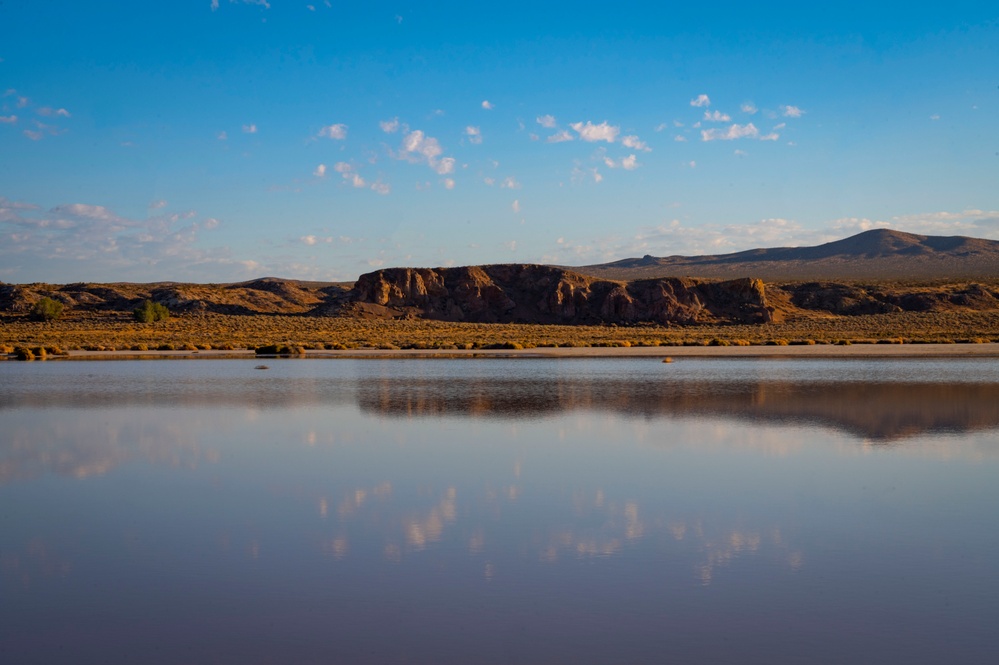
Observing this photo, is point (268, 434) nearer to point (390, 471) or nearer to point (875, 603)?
point (390, 471)

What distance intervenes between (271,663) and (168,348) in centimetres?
4077

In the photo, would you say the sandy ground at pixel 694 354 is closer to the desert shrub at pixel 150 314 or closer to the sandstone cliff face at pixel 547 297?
the desert shrub at pixel 150 314

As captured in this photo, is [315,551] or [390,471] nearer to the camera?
[315,551]

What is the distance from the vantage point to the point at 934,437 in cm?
1136

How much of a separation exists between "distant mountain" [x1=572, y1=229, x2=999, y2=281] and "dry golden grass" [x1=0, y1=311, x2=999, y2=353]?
42.7m

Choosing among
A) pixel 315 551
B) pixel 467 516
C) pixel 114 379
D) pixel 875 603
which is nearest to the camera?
pixel 875 603

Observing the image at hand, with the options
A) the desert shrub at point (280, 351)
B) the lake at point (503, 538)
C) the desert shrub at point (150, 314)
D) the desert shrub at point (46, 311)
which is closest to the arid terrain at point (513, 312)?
the desert shrub at point (46, 311)

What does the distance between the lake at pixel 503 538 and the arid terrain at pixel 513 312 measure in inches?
1291

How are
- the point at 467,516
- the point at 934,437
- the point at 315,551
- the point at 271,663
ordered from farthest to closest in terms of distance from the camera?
the point at 934,437
the point at 467,516
the point at 315,551
the point at 271,663

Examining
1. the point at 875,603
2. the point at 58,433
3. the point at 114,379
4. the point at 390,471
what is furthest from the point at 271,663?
the point at 114,379

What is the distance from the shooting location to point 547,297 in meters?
77.9

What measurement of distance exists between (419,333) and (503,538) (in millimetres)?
50876

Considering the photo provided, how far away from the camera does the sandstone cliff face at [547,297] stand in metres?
72.4

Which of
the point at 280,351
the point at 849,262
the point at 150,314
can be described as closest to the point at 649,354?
the point at 280,351
